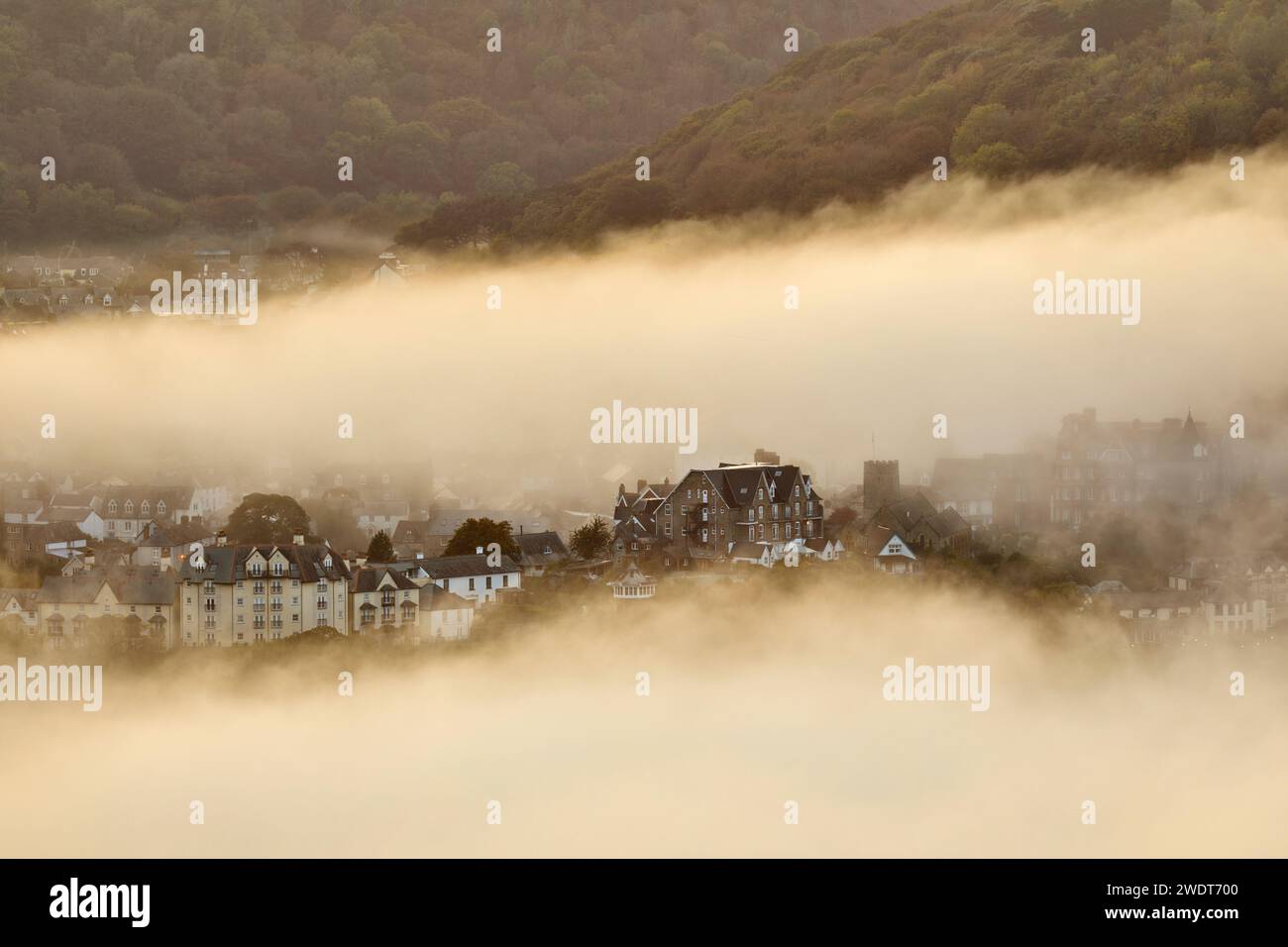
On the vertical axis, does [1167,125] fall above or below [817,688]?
above

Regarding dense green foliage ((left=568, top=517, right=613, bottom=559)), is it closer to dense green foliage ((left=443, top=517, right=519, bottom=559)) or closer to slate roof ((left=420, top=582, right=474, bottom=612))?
dense green foliage ((left=443, top=517, right=519, bottom=559))

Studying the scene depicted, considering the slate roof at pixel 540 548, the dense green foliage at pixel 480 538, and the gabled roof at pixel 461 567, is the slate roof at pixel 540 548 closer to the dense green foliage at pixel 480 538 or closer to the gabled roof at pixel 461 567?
the dense green foliage at pixel 480 538

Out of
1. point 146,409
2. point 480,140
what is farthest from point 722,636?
point 480,140

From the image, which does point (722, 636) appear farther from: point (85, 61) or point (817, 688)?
Answer: point (85, 61)

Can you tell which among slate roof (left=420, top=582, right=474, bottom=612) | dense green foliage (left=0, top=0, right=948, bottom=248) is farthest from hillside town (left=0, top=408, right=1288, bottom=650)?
dense green foliage (left=0, top=0, right=948, bottom=248)

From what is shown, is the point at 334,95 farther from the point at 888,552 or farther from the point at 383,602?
the point at 888,552

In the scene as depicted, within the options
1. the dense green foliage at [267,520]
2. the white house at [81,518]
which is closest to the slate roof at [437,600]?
the dense green foliage at [267,520]

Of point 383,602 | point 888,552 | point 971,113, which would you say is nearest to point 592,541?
point 383,602
